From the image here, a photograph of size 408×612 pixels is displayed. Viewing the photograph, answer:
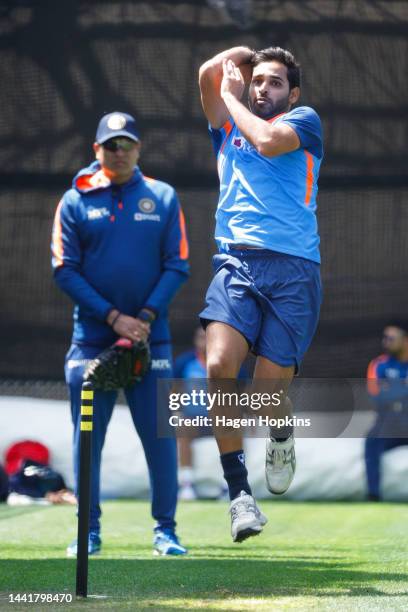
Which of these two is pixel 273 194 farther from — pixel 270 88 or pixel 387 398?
pixel 387 398

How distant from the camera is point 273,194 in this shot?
5.23m

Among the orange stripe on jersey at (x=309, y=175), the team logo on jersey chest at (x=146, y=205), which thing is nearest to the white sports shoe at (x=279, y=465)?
the orange stripe on jersey at (x=309, y=175)

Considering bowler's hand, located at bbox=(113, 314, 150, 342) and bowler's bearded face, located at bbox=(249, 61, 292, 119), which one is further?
bowler's hand, located at bbox=(113, 314, 150, 342)

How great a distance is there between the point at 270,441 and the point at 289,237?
961mm

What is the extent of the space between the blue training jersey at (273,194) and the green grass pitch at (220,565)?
146 cm

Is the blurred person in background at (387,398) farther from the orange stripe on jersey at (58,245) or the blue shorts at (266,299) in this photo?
the blue shorts at (266,299)

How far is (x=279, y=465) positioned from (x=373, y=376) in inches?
231

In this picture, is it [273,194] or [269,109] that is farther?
[269,109]

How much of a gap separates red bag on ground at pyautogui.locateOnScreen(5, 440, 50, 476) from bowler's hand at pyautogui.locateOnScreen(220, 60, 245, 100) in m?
6.36

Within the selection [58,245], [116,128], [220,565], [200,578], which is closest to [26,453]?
[58,245]

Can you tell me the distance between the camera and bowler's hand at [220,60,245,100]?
5.27 m

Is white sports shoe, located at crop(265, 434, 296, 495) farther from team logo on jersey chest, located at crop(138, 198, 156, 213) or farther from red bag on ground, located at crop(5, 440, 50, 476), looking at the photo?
red bag on ground, located at crop(5, 440, 50, 476)

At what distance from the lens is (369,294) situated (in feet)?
35.6

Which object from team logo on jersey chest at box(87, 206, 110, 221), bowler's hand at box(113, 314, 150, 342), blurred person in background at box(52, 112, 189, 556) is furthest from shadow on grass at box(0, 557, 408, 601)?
team logo on jersey chest at box(87, 206, 110, 221)
